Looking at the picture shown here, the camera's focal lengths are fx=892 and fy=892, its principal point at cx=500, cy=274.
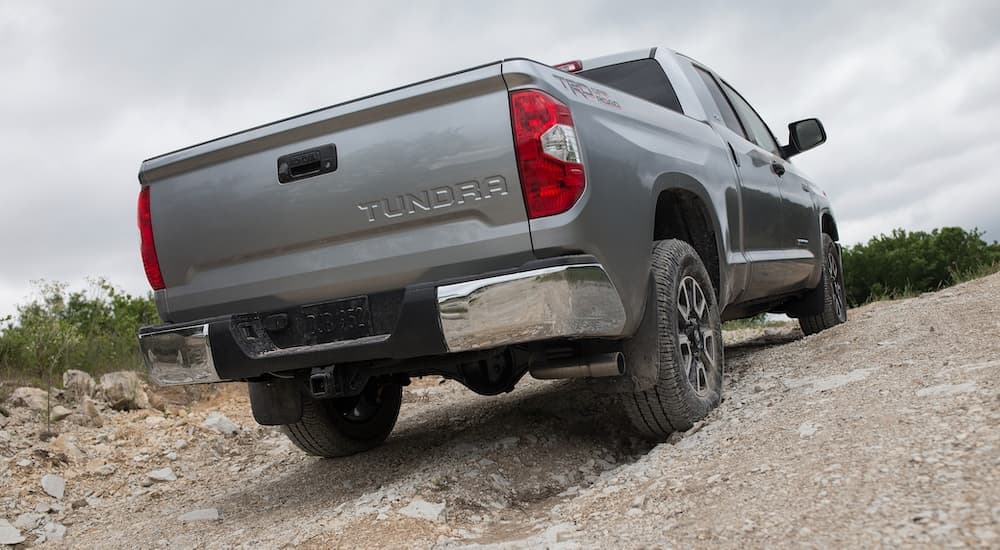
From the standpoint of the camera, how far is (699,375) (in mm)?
4098

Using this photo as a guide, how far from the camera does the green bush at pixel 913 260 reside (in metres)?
15.0

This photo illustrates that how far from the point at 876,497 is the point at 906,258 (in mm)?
14395

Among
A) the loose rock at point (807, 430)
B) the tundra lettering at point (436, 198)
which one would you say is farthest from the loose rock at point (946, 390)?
the tundra lettering at point (436, 198)

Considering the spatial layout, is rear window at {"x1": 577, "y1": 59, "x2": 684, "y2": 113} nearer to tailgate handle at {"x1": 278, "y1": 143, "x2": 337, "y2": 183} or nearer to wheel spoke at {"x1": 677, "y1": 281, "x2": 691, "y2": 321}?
wheel spoke at {"x1": 677, "y1": 281, "x2": 691, "y2": 321}

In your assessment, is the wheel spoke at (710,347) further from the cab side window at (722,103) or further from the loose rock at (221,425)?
the loose rock at (221,425)

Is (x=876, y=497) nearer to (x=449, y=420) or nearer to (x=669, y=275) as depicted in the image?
(x=669, y=275)

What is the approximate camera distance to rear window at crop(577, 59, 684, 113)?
4.93m

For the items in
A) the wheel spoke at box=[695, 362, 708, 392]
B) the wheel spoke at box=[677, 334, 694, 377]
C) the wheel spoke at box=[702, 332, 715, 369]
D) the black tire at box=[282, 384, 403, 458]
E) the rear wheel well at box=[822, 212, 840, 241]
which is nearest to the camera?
the wheel spoke at box=[677, 334, 694, 377]

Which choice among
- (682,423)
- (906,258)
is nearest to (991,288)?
(682,423)

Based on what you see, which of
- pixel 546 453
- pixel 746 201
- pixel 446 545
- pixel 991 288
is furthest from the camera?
pixel 991 288

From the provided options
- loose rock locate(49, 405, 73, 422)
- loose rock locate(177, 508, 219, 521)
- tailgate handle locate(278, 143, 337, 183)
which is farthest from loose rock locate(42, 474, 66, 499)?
tailgate handle locate(278, 143, 337, 183)

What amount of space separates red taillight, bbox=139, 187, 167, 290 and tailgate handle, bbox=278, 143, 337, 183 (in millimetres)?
775

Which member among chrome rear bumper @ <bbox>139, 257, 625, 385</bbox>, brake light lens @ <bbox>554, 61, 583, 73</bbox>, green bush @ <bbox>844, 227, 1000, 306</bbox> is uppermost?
brake light lens @ <bbox>554, 61, 583, 73</bbox>

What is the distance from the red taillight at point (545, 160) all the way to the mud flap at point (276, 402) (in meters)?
1.75
